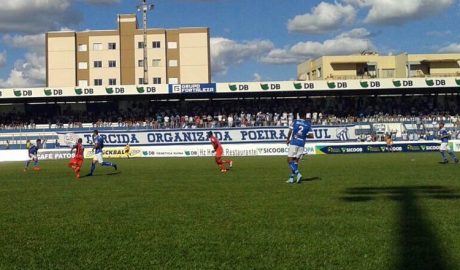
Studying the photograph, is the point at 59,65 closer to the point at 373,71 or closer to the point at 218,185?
the point at 373,71

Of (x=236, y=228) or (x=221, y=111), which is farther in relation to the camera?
(x=221, y=111)

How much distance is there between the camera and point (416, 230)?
8.83 meters

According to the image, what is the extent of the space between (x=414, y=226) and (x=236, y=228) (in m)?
2.95

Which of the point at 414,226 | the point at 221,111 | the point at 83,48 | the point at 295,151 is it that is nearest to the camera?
the point at 414,226

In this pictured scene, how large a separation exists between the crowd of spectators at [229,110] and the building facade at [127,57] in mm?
18008

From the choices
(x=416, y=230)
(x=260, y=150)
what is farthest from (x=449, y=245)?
(x=260, y=150)

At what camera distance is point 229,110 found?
67.4m

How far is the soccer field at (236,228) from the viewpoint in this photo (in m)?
7.11

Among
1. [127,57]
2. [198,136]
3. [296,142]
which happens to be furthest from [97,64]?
[296,142]

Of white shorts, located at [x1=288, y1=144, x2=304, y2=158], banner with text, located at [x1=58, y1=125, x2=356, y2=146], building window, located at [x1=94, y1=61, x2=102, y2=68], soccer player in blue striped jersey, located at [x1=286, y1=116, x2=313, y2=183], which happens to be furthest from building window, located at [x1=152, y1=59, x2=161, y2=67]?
white shorts, located at [x1=288, y1=144, x2=304, y2=158]

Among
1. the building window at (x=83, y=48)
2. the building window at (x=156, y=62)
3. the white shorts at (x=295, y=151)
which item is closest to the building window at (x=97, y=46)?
the building window at (x=83, y=48)

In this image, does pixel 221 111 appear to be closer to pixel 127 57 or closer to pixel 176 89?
pixel 176 89

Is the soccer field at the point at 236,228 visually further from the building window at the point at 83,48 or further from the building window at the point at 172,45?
the building window at the point at 83,48

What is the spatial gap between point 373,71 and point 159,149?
47.1 m
